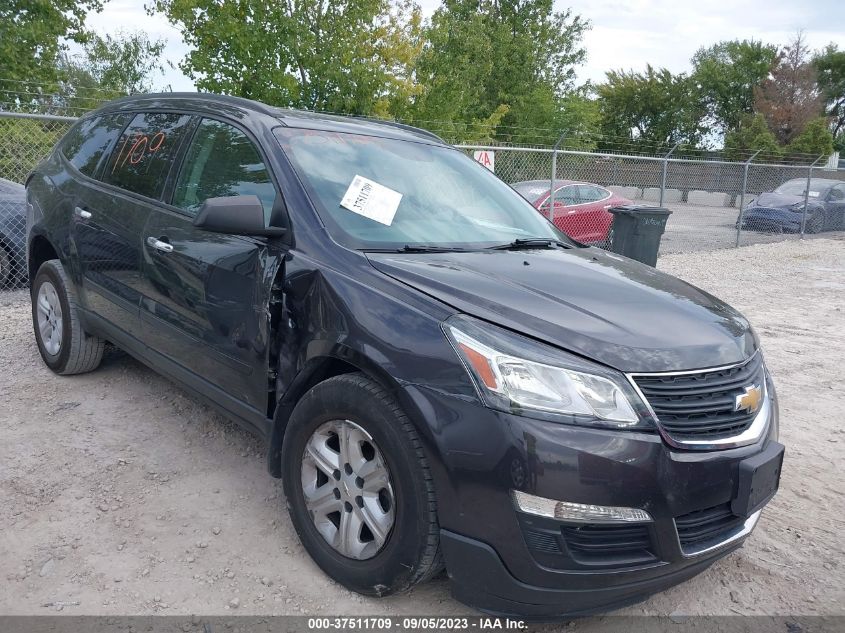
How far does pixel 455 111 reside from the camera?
1841 centimetres

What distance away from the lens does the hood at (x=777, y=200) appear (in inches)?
702

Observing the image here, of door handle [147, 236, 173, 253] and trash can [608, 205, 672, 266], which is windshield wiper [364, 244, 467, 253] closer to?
door handle [147, 236, 173, 253]

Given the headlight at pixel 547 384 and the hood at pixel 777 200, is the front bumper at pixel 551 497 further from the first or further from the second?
the hood at pixel 777 200

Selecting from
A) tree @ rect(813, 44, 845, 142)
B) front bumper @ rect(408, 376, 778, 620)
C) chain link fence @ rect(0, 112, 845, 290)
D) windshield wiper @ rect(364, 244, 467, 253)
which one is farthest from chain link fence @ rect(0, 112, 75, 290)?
tree @ rect(813, 44, 845, 142)

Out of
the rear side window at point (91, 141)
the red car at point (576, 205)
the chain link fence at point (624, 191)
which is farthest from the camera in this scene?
the red car at point (576, 205)

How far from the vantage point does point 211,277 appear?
315cm

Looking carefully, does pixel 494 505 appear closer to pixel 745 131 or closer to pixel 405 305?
pixel 405 305

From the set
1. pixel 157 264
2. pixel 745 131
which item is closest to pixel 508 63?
pixel 745 131

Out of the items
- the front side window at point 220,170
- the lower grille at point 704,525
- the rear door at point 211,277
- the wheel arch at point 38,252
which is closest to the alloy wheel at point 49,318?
the wheel arch at point 38,252

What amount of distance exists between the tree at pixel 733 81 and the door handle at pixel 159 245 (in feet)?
188

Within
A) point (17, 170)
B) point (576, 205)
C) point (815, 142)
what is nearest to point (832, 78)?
point (815, 142)

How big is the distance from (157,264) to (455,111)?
15.9 meters

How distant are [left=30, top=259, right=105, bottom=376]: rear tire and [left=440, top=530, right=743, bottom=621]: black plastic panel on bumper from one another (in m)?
3.21

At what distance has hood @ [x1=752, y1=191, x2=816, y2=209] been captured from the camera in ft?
58.5
